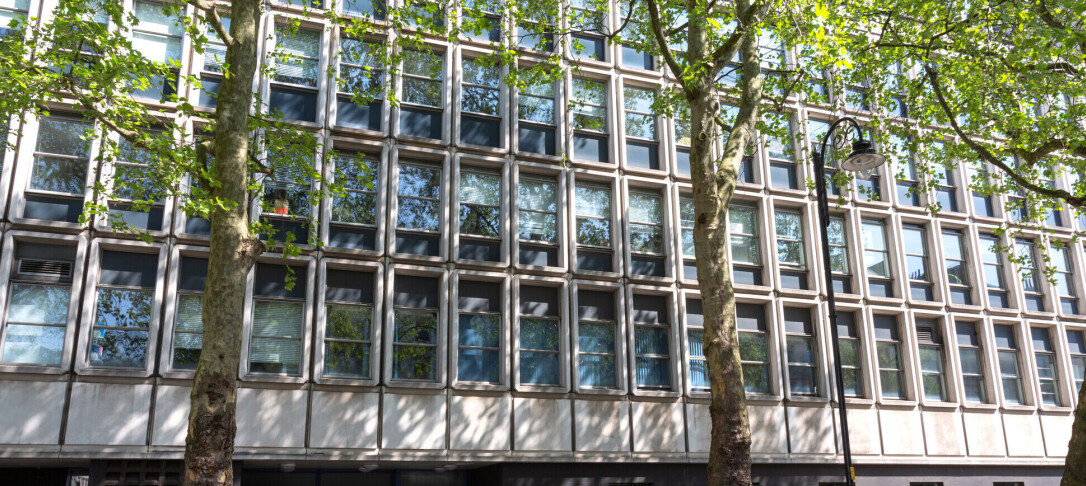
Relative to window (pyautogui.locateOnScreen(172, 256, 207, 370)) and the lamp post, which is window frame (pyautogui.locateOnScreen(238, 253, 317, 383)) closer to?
window (pyautogui.locateOnScreen(172, 256, 207, 370))

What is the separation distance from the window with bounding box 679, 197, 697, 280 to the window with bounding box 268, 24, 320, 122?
868 cm

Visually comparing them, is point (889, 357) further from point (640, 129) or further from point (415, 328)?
point (415, 328)

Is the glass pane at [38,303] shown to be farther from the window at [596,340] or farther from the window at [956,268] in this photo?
the window at [956,268]

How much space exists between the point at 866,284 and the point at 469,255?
10131 millimetres

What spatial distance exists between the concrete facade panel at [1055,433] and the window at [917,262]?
4.41 meters

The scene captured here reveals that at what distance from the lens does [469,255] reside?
18688 mm

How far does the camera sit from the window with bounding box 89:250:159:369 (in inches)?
631

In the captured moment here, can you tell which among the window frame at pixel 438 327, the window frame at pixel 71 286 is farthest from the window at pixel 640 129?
the window frame at pixel 71 286

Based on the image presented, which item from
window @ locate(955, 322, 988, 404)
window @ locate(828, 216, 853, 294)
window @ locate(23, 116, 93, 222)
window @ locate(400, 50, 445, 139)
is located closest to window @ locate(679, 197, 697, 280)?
window @ locate(828, 216, 853, 294)

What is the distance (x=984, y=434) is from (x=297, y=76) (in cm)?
1841

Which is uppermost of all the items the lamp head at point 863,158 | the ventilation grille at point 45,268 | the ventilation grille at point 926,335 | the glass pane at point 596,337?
the lamp head at point 863,158

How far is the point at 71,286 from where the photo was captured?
1600 cm

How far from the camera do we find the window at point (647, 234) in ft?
66.0

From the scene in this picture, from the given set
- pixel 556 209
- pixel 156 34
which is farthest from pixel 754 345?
pixel 156 34
